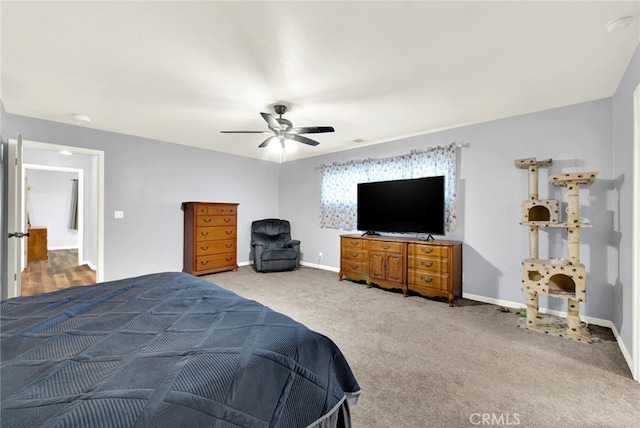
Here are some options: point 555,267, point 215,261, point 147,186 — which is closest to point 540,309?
point 555,267

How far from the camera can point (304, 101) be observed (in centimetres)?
313

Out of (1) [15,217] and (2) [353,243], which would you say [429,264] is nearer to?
(2) [353,243]

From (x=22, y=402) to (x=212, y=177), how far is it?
518 cm

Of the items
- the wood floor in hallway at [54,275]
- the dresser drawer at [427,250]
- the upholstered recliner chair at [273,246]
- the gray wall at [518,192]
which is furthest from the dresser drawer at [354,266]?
the wood floor in hallway at [54,275]

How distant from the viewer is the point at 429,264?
3771mm

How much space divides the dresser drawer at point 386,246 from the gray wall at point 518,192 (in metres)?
0.73

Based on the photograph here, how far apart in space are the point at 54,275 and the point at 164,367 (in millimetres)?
6053

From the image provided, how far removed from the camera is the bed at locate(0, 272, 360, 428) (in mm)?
771

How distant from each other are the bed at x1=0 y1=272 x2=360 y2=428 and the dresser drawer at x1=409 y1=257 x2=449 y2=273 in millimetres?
2739

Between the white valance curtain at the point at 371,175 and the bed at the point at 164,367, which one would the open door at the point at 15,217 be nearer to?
the bed at the point at 164,367

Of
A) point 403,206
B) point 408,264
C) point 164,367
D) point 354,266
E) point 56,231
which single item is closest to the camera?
point 164,367

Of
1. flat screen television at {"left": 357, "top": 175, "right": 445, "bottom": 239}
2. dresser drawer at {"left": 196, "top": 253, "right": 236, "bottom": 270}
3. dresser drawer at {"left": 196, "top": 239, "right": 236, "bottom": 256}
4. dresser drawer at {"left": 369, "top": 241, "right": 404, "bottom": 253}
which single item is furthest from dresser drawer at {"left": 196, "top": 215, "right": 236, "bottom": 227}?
dresser drawer at {"left": 369, "top": 241, "right": 404, "bottom": 253}

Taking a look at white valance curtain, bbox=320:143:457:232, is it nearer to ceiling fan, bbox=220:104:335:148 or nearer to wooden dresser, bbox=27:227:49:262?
ceiling fan, bbox=220:104:335:148

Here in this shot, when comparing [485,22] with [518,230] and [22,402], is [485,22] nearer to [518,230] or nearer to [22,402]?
[518,230]
